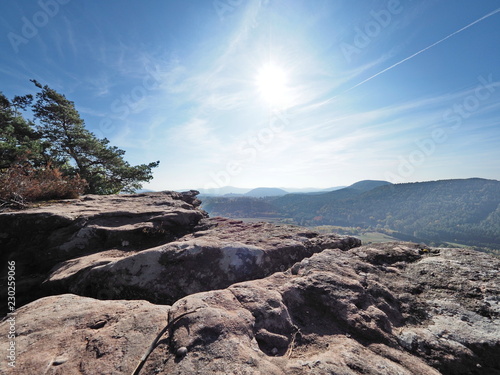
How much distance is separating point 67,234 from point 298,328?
8.92 m

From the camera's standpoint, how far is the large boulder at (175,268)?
526 cm

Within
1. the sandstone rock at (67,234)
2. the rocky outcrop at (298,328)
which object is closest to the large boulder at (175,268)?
the sandstone rock at (67,234)

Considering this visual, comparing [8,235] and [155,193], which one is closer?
[8,235]

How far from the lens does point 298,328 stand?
3.61m

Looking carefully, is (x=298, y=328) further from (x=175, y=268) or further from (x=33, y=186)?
(x=33, y=186)

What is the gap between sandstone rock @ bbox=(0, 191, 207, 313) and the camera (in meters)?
6.90

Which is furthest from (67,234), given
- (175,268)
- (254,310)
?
(254,310)

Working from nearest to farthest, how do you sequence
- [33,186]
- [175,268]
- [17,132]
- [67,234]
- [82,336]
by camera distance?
[82,336]
[175,268]
[67,234]
[33,186]
[17,132]

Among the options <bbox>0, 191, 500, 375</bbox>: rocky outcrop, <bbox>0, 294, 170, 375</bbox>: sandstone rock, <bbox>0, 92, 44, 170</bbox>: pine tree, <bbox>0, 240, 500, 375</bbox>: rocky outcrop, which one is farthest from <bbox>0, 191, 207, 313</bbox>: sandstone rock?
<bbox>0, 92, 44, 170</bbox>: pine tree

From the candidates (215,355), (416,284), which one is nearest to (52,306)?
(215,355)

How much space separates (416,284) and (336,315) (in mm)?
2318

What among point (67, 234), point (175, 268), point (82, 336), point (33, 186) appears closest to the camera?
point (82, 336)

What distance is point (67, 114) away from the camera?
2408 centimetres

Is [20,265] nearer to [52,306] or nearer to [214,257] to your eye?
[52,306]
